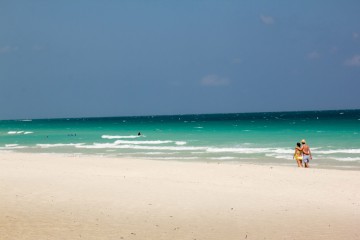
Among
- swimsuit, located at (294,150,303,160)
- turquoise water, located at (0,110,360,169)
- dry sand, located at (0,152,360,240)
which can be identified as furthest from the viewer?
turquoise water, located at (0,110,360,169)

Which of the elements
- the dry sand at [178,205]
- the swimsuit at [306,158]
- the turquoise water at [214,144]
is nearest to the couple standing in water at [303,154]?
the swimsuit at [306,158]

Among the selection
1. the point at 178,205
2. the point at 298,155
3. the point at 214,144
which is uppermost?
the point at 298,155

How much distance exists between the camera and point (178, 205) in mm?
11297

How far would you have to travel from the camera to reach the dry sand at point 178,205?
8.83 metres

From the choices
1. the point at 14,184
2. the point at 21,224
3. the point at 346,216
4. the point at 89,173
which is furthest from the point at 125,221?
the point at 89,173

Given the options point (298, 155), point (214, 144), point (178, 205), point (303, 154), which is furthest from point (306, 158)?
point (214, 144)

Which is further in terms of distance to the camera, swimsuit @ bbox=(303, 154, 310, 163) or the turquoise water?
the turquoise water

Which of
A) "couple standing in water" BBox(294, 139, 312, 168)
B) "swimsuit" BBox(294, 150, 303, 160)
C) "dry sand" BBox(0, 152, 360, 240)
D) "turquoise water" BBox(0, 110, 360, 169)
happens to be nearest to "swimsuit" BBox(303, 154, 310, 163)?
"couple standing in water" BBox(294, 139, 312, 168)

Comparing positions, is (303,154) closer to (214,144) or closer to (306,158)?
(306,158)

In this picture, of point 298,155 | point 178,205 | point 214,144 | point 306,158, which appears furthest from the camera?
point 214,144

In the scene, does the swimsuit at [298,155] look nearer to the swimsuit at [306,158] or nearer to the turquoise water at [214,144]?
the swimsuit at [306,158]

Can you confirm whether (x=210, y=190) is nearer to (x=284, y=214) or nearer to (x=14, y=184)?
(x=284, y=214)

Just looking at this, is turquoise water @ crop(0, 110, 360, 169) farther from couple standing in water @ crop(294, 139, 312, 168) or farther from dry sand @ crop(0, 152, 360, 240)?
dry sand @ crop(0, 152, 360, 240)

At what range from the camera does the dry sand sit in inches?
348
